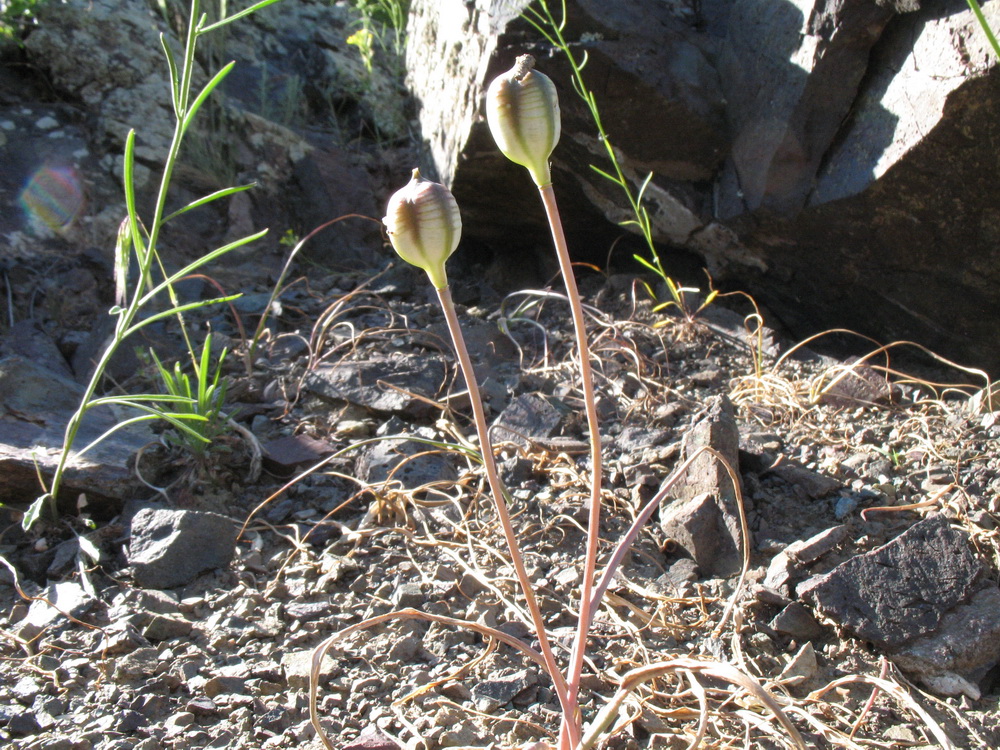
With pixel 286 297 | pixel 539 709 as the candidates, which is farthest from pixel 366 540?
pixel 286 297

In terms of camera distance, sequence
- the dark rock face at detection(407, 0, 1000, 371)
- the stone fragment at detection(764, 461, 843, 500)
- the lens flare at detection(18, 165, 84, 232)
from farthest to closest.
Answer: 1. the lens flare at detection(18, 165, 84, 232)
2. the dark rock face at detection(407, 0, 1000, 371)
3. the stone fragment at detection(764, 461, 843, 500)

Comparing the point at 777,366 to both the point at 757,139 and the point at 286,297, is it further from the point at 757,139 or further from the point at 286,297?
the point at 286,297

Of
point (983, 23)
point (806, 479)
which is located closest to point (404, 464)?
point (806, 479)

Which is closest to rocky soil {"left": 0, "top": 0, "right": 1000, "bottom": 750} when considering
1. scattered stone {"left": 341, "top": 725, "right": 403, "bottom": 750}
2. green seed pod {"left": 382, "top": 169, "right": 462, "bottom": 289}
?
scattered stone {"left": 341, "top": 725, "right": 403, "bottom": 750}

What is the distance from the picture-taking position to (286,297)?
295 centimetres

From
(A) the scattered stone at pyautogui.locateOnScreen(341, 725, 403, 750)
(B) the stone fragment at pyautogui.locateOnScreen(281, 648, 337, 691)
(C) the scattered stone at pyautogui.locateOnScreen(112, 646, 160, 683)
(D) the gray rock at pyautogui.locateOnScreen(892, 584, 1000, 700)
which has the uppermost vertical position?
(D) the gray rock at pyautogui.locateOnScreen(892, 584, 1000, 700)

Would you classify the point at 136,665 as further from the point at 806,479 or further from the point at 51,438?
the point at 806,479

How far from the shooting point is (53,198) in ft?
9.71

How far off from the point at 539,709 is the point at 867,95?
65.2 inches

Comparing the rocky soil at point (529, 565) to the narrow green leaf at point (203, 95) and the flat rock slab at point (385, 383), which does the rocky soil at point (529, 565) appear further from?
the narrow green leaf at point (203, 95)

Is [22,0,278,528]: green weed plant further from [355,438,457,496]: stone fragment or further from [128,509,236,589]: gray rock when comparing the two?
[355,438,457,496]: stone fragment

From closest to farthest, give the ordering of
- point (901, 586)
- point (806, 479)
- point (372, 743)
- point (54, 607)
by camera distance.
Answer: point (372, 743) → point (901, 586) → point (54, 607) → point (806, 479)

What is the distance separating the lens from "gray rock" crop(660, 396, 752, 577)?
1644 millimetres

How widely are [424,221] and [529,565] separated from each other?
3.15ft
